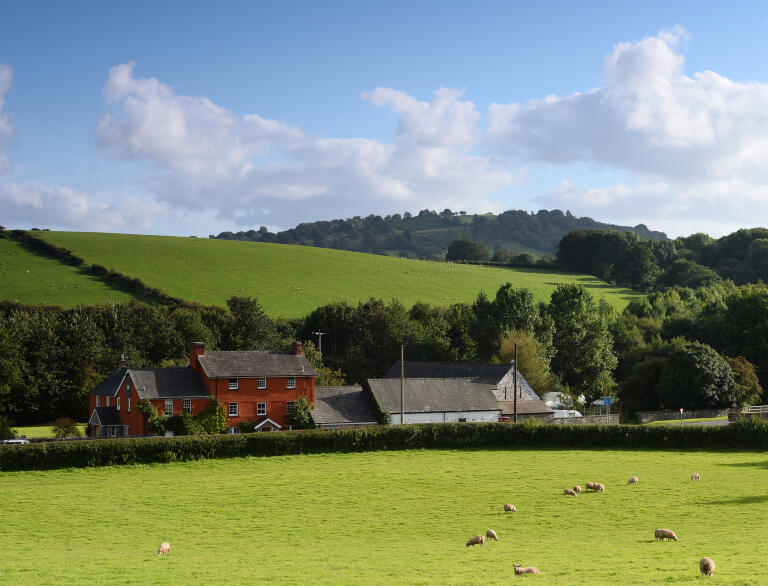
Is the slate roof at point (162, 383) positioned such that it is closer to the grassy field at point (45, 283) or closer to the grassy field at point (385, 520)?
the grassy field at point (385, 520)

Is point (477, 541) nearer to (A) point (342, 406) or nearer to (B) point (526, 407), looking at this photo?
(A) point (342, 406)

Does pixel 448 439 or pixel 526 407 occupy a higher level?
pixel 526 407

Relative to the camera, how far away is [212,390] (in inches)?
2586

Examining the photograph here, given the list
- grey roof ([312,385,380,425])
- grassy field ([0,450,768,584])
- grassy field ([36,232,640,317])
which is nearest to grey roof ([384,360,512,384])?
grey roof ([312,385,380,425])

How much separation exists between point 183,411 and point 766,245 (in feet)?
504

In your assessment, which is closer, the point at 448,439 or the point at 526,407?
the point at 448,439

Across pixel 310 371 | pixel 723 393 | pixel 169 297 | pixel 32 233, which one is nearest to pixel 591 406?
pixel 723 393

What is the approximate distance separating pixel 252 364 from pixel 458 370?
26129 mm

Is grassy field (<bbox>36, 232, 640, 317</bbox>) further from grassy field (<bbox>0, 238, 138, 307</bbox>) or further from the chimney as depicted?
the chimney

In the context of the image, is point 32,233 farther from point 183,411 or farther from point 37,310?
point 183,411

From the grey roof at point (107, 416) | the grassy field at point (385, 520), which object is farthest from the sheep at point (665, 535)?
the grey roof at point (107, 416)

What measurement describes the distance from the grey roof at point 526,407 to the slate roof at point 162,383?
30125 mm

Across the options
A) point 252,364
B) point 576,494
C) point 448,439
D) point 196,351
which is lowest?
point 448,439

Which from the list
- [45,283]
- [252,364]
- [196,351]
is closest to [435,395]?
[252,364]
